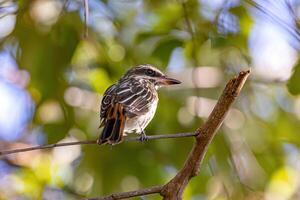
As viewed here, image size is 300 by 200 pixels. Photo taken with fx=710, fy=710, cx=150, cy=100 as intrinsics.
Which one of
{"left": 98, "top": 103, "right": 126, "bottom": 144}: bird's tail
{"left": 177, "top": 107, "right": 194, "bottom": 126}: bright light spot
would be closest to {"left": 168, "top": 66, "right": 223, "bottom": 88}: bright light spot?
{"left": 177, "top": 107, "right": 194, "bottom": 126}: bright light spot

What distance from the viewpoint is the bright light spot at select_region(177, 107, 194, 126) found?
491cm

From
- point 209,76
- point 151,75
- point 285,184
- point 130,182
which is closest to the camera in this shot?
point 151,75

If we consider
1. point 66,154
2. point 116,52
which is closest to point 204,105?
point 116,52

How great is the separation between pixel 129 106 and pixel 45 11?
66.5 inches

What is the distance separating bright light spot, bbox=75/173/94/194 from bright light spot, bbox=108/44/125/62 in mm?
982

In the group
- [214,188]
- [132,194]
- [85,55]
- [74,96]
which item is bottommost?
[214,188]

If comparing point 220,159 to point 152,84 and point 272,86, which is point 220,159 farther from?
point 272,86

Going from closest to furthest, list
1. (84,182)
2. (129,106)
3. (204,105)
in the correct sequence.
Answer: (129,106) < (84,182) < (204,105)

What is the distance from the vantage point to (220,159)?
15.5 feet

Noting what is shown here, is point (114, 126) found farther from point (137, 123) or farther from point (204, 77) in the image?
point (204, 77)

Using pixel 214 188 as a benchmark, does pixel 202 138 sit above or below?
above

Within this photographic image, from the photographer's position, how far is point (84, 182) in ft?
17.1

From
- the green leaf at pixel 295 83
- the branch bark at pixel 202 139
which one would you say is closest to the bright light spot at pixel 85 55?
the green leaf at pixel 295 83

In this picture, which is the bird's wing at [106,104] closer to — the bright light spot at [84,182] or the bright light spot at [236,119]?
the bright light spot at [84,182]
